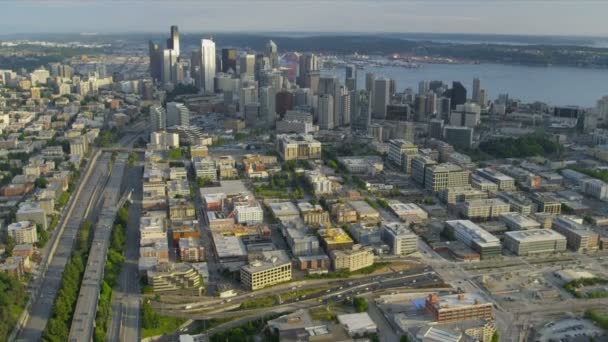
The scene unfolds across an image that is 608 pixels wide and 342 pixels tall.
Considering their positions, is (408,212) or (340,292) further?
(408,212)

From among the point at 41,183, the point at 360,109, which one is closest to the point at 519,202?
the point at 41,183

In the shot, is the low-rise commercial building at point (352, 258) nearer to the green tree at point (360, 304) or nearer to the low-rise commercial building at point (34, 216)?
the green tree at point (360, 304)

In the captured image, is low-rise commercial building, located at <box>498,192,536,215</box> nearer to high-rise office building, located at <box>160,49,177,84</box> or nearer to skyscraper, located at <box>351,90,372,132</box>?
skyscraper, located at <box>351,90,372,132</box>

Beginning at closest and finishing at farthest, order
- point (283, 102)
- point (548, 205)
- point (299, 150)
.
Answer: point (548, 205), point (299, 150), point (283, 102)

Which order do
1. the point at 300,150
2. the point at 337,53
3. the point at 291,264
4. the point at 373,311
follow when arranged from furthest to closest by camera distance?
1. the point at 337,53
2. the point at 300,150
3. the point at 291,264
4. the point at 373,311

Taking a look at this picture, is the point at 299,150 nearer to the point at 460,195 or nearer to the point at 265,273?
the point at 460,195

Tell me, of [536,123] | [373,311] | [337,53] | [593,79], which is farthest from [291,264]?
[337,53]

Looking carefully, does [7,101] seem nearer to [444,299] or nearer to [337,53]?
[444,299]
